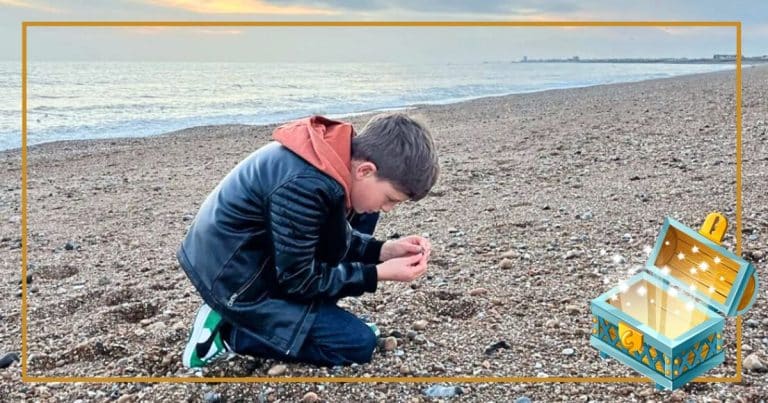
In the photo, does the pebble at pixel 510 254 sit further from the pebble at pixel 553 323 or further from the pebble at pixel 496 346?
the pebble at pixel 496 346

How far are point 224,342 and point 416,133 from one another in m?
1.13

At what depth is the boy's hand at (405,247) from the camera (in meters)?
2.35

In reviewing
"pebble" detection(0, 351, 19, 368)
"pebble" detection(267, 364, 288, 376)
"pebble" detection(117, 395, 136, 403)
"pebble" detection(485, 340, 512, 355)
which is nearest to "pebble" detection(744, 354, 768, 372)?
"pebble" detection(485, 340, 512, 355)

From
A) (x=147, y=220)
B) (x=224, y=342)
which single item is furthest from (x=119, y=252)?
(x=224, y=342)

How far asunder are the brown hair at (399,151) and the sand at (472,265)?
0.29 m

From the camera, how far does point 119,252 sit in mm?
4137

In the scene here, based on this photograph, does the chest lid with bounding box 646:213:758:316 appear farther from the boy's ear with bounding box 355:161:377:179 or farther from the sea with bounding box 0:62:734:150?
the sea with bounding box 0:62:734:150

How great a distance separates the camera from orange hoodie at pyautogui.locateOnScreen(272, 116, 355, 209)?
197cm

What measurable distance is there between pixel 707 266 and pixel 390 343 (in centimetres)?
129

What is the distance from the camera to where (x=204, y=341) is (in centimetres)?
244

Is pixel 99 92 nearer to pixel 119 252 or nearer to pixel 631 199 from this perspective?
pixel 119 252

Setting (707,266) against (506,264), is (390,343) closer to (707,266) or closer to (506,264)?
(506,264)

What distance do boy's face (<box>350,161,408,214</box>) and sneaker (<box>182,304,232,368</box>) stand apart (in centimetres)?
78

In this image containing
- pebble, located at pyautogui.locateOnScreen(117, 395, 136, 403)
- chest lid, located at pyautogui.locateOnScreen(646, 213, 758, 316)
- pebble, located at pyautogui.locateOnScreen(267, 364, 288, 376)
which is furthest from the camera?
pebble, located at pyautogui.locateOnScreen(267, 364, 288, 376)
